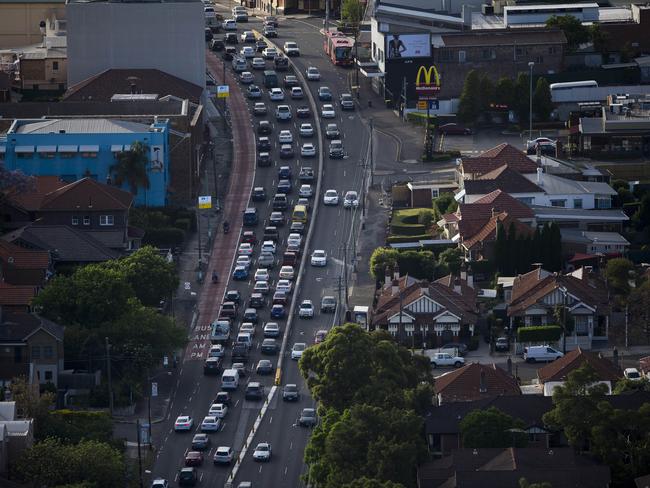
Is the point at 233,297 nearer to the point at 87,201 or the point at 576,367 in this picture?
the point at 87,201

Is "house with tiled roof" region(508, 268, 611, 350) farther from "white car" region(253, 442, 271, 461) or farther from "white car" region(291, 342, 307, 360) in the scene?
"white car" region(253, 442, 271, 461)

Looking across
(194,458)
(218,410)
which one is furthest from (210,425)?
(194,458)

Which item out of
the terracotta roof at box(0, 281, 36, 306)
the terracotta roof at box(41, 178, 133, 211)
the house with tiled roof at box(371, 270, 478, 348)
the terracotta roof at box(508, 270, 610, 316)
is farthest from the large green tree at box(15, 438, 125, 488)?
the terracotta roof at box(41, 178, 133, 211)

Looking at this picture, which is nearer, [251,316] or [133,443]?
[133,443]

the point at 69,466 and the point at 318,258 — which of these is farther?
the point at 318,258

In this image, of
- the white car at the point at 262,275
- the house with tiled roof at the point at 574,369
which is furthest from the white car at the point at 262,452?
the white car at the point at 262,275

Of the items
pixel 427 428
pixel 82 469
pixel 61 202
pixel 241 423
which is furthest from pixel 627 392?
pixel 61 202

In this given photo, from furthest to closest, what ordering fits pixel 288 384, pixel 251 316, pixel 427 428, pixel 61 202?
pixel 61 202 < pixel 251 316 < pixel 288 384 < pixel 427 428

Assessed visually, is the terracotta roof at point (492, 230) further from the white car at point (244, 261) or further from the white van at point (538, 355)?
the white van at point (538, 355)

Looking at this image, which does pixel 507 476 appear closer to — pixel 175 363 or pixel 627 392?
pixel 627 392
